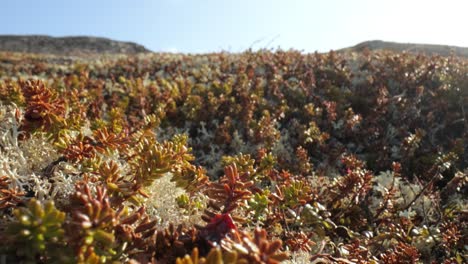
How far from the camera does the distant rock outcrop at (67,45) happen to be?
953 inches

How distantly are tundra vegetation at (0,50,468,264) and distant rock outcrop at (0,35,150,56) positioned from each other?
54.8 feet

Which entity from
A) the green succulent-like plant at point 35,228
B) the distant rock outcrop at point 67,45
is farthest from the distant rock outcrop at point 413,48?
the green succulent-like plant at point 35,228

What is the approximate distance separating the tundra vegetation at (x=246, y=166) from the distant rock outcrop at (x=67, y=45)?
657 inches

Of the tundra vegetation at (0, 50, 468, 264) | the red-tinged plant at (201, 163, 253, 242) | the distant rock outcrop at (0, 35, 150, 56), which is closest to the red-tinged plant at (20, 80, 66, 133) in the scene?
the tundra vegetation at (0, 50, 468, 264)

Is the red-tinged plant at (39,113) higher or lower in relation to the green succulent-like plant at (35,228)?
higher

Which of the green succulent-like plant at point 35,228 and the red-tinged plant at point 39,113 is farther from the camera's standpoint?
the red-tinged plant at point 39,113

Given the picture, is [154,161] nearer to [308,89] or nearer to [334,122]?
[334,122]

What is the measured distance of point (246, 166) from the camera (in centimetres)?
310

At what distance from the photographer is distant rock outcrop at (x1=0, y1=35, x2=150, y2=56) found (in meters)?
24.2

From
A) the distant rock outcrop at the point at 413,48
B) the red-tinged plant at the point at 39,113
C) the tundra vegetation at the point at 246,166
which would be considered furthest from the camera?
the distant rock outcrop at the point at 413,48

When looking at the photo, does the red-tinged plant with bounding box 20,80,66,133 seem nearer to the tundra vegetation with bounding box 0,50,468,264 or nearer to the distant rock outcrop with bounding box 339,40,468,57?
the tundra vegetation with bounding box 0,50,468,264

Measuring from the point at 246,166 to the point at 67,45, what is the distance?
1014 inches

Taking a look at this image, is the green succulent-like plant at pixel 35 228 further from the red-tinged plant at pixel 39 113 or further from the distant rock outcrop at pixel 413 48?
the distant rock outcrop at pixel 413 48

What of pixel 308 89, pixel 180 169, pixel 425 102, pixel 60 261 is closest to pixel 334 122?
pixel 308 89
